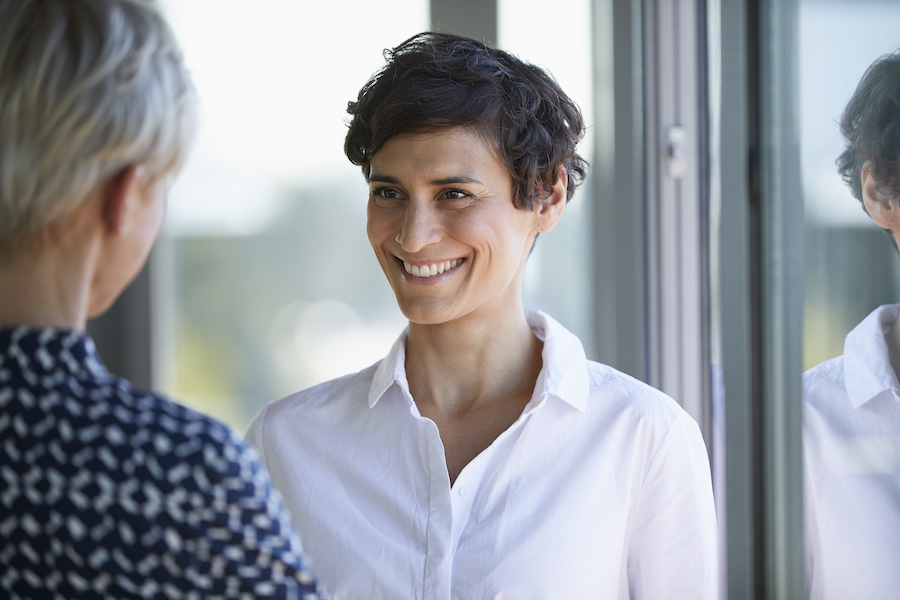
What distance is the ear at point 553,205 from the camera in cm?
159

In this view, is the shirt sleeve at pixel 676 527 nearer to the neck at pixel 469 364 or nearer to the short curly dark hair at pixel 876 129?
the neck at pixel 469 364

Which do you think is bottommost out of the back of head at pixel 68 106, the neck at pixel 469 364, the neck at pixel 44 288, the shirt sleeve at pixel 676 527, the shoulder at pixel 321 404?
the shirt sleeve at pixel 676 527

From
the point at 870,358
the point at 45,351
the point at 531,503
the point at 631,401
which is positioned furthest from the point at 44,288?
the point at 870,358

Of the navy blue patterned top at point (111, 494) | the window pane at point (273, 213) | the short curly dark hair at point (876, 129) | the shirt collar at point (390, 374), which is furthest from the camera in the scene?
the window pane at point (273, 213)

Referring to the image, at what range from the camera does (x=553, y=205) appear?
5.26 ft

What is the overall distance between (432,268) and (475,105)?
1.03 feet

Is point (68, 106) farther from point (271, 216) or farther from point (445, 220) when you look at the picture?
point (271, 216)

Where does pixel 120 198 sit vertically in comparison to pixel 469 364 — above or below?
above

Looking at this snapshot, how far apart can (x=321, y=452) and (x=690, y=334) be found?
1112 mm

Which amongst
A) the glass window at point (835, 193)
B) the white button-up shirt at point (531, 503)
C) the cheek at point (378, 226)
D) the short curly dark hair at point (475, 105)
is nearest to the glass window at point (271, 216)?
the short curly dark hair at point (475, 105)

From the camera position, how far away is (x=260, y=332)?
346 cm

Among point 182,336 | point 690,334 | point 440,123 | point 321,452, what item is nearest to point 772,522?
point 690,334

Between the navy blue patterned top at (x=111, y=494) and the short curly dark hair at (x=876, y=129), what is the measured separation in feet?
3.08

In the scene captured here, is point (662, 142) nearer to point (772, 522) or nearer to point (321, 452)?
point (772, 522)
